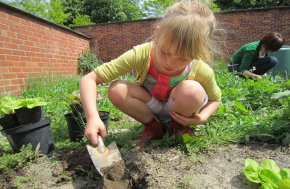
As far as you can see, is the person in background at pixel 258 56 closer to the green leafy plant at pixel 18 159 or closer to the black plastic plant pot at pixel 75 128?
the black plastic plant pot at pixel 75 128

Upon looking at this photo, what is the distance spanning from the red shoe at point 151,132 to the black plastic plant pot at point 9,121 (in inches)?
30.8

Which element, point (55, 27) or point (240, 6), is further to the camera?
point (240, 6)

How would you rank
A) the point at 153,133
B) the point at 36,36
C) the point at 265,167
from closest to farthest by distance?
the point at 265,167
the point at 153,133
the point at 36,36

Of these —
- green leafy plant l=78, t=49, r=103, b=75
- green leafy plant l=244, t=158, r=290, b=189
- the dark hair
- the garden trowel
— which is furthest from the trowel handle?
green leafy plant l=78, t=49, r=103, b=75

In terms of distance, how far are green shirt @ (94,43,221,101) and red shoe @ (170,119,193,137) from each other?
259 mm

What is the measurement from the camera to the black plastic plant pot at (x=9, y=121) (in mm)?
1801

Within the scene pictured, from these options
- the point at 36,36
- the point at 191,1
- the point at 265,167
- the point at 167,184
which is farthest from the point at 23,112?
the point at 36,36

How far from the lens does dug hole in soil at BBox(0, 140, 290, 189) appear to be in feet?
4.45

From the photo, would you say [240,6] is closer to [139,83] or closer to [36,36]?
[36,36]

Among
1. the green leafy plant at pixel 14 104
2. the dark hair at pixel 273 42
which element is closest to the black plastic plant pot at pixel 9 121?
the green leafy plant at pixel 14 104

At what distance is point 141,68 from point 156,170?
2.25 ft

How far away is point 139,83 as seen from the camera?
1.98 metres

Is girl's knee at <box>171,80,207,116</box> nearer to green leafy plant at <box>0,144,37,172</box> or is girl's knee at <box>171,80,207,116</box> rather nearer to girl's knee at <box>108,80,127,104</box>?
girl's knee at <box>108,80,127,104</box>

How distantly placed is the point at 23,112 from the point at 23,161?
1.01 feet
